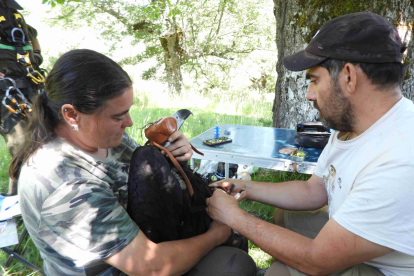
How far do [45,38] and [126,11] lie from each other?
5.23 meters

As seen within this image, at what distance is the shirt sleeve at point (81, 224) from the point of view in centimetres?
122

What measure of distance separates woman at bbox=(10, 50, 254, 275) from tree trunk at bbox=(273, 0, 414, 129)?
302 centimetres

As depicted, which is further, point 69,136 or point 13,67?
point 13,67

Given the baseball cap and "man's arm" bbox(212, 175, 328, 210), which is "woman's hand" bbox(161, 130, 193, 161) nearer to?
"man's arm" bbox(212, 175, 328, 210)

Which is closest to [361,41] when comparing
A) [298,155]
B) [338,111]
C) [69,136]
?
[338,111]

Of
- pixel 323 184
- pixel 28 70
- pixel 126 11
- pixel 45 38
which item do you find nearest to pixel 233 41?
pixel 126 11

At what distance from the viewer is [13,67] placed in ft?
10.6

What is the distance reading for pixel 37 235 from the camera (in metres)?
1.29

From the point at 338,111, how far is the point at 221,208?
2.94 feet

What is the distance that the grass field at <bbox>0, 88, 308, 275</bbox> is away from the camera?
2791 millimetres

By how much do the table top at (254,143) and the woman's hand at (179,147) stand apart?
115 cm

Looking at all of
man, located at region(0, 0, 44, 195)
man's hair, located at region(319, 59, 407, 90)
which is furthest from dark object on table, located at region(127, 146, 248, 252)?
man, located at region(0, 0, 44, 195)

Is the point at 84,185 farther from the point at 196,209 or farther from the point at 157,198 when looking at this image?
the point at 196,209

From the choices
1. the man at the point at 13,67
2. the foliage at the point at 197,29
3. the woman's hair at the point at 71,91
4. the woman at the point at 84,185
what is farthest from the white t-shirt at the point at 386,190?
the foliage at the point at 197,29
